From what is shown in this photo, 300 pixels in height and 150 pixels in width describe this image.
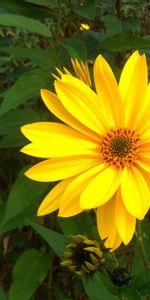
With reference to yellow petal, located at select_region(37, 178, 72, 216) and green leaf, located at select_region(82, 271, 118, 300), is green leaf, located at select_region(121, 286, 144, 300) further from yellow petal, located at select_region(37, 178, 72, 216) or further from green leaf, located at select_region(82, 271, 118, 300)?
yellow petal, located at select_region(37, 178, 72, 216)

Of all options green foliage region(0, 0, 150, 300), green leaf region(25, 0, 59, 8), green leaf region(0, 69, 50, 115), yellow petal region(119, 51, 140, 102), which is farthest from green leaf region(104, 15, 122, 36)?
yellow petal region(119, 51, 140, 102)

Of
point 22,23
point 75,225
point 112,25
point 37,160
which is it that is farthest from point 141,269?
point 112,25

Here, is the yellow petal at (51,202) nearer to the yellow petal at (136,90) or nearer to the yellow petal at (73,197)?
the yellow petal at (73,197)

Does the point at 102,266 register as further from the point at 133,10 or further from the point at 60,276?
the point at 133,10

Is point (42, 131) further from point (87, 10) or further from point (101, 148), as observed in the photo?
point (87, 10)

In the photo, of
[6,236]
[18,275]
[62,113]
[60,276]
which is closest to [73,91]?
[62,113]

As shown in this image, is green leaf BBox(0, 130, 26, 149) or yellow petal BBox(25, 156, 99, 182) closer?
yellow petal BBox(25, 156, 99, 182)
